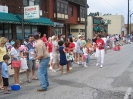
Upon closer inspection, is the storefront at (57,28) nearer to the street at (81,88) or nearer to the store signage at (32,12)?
the store signage at (32,12)

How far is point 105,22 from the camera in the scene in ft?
178

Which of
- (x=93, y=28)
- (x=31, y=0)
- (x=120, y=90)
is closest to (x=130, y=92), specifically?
(x=120, y=90)

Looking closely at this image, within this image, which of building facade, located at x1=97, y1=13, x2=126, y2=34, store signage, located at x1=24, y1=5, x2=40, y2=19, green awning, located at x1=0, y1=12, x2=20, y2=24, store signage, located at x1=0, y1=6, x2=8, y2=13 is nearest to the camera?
green awning, located at x1=0, y1=12, x2=20, y2=24

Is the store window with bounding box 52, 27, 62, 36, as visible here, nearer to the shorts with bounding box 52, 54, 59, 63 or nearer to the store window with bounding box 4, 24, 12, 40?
the store window with bounding box 4, 24, 12, 40

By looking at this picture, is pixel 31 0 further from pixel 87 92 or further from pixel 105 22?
pixel 105 22

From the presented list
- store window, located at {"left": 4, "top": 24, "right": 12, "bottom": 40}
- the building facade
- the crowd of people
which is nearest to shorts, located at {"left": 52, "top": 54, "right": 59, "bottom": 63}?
the crowd of people

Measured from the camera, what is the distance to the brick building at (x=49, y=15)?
20234 millimetres

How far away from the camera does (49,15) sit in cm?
2628

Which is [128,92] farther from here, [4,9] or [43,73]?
[4,9]

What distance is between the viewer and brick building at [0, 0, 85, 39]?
20234mm

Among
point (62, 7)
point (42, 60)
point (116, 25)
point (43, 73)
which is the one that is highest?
point (62, 7)

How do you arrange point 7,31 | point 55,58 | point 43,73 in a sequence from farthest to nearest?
1. point 7,31
2. point 55,58
3. point 43,73

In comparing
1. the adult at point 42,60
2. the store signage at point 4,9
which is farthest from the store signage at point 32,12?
the adult at point 42,60

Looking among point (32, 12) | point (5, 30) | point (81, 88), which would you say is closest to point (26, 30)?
point (5, 30)
